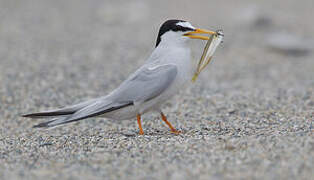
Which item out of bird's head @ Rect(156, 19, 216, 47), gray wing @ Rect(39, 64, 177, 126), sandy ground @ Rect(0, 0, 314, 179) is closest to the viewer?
sandy ground @ Rect(0, 0, 314, 179)

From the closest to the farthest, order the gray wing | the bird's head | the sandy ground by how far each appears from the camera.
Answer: the sandy ground < the gray wing < the bird's head

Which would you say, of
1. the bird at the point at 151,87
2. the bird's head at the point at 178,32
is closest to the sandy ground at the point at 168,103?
the bird at the point at 151,87

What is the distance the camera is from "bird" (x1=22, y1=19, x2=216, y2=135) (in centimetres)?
480

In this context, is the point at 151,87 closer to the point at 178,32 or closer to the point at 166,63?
the point at 166,63

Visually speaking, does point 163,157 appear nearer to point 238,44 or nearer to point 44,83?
point 44,83

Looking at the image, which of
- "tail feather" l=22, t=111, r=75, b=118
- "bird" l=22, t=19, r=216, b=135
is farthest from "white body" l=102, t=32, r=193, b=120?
"tail feather" l=22, t=111, r=75, b=118

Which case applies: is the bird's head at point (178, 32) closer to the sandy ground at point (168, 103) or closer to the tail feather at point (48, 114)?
the sandy ground at point (168, 103)

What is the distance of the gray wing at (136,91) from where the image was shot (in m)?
4.77

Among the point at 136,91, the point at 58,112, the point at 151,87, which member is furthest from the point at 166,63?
the point at 58,112

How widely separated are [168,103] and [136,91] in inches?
92.1

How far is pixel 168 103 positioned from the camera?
23.5ft

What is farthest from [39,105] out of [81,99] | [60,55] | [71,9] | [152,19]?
[71,9]

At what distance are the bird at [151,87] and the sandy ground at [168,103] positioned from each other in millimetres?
253

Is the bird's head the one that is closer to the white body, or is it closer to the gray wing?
the white body
